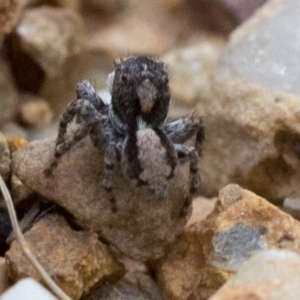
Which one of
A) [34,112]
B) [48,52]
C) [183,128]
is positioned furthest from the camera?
[34,112]

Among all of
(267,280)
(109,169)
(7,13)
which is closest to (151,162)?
(109,169)

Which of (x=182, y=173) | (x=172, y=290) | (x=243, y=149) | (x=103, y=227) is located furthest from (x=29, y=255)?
(x=243, y=149)

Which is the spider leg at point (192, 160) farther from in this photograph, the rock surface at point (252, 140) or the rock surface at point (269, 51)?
the rock surface at point (269, 51)

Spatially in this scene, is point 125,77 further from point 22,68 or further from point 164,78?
point 22,68

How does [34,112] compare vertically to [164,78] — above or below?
below

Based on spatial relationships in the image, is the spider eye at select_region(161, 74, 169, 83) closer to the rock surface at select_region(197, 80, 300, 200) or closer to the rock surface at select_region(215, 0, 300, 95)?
the rock surface at select_region(197, 80, 300, 200)

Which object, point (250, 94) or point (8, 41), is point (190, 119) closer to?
point (250, 94)

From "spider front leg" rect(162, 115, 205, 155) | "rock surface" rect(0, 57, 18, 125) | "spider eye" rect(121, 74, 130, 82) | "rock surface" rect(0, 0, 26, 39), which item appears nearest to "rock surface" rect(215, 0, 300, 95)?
"spider front leg" rect(162, 115, 205, 155)
